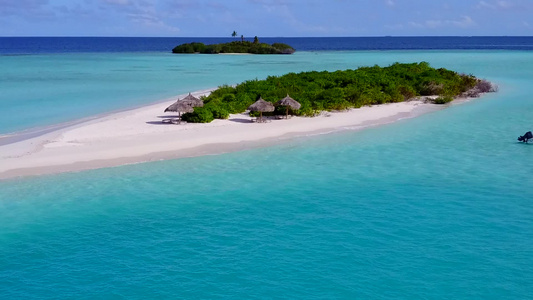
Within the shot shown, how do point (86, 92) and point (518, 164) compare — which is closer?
point (518, 164)

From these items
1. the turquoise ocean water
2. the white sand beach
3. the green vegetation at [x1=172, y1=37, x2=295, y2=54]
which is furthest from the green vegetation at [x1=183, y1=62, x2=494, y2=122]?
the green vegetation at [x1=172, y1=37, x2=295, y2=54]

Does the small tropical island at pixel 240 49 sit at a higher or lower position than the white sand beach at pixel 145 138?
higher

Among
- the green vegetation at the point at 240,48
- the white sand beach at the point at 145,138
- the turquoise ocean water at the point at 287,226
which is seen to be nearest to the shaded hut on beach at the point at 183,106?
the white sand beach at the point at 145,138

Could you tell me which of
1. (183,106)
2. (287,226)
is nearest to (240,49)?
(183,106)

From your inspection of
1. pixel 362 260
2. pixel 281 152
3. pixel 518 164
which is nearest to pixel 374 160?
pixel 281 152

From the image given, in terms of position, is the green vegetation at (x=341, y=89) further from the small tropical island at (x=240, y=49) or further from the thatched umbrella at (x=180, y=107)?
the small tropical island at (x=240, y=49)

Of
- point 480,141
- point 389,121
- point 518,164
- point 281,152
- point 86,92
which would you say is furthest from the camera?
point 86,92

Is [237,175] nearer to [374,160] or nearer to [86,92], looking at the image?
[374,160]
